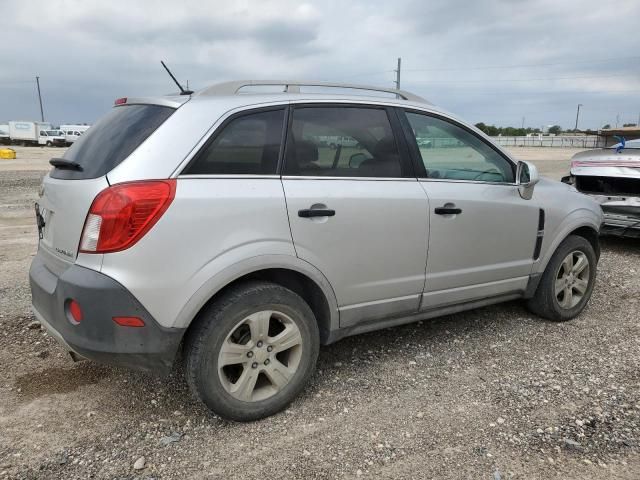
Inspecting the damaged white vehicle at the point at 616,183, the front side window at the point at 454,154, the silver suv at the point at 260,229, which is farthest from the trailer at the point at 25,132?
the front side window at the point at 454,154

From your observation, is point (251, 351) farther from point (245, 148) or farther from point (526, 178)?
point (526, 178)

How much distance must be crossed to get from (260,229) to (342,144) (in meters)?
0.83

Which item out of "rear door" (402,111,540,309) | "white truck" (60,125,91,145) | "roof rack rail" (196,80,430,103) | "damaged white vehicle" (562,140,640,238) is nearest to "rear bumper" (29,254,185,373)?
"roof rack rail" (196,80,430,103)

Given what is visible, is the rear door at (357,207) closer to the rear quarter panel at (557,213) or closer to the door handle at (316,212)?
the door handle at (316,212)

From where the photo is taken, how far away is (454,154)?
371 cm

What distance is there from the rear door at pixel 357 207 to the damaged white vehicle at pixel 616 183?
4106mm

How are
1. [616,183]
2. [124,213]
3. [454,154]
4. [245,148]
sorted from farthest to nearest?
[616,183] → [454,154] → [245,148] → [124,213]

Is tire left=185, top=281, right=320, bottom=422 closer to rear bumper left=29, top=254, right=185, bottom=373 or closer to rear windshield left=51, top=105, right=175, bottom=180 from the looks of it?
rear bumper left=29, top=254, right=185, bottom=373

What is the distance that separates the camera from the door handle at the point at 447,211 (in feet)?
11.1

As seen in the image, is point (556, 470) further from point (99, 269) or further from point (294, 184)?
point (99, 269)

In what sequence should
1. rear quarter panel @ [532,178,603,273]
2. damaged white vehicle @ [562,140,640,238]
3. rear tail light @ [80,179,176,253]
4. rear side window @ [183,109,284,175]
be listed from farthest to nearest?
damaged white vehicle @ [562,140,640,238] → rear quarter panel @ [532,178,603,273] → rear side window @ [183,109,284,175] → rear tail light @ [80,179,176,253]

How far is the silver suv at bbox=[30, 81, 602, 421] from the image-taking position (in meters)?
2.48

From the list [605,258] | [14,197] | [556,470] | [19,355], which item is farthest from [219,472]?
[14,197]

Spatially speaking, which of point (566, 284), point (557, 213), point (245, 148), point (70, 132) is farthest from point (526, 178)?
point (70, 132)
